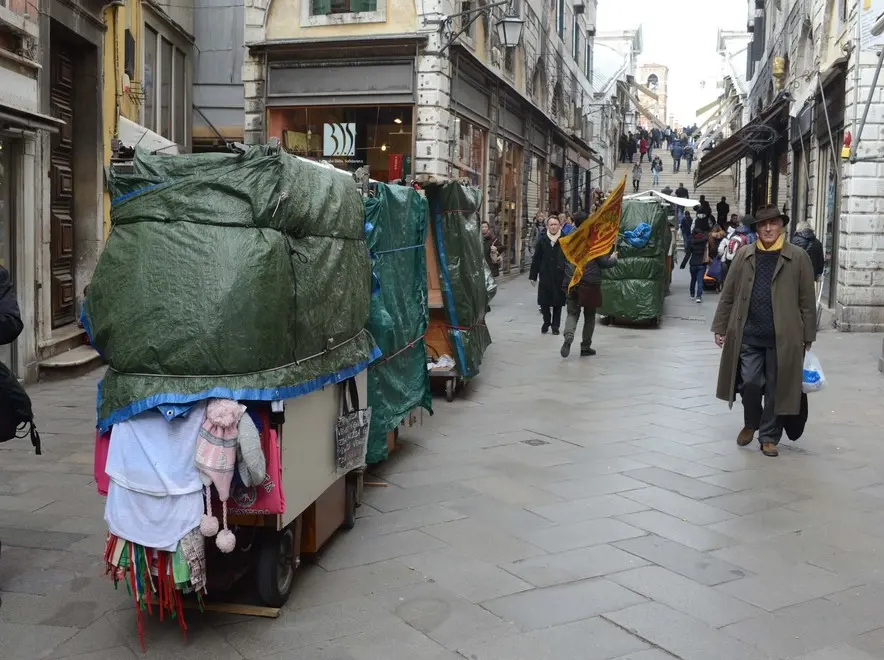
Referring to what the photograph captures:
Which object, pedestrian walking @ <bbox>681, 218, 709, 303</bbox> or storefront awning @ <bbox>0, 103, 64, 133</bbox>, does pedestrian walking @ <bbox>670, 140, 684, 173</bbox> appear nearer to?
pedestrian walking @ <bbox>681, 218, 709, 303</bbox>

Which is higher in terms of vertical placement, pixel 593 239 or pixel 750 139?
pixel 750 139

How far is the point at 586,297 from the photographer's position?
448 inches

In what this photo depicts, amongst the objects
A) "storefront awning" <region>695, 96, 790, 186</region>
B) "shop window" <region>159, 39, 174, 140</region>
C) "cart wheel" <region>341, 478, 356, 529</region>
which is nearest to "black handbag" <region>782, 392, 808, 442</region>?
"cart wheel" <region>341, 478, 356, 529</region>

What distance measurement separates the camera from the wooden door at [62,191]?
10719mm

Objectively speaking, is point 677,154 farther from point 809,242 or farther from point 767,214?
point 767,214

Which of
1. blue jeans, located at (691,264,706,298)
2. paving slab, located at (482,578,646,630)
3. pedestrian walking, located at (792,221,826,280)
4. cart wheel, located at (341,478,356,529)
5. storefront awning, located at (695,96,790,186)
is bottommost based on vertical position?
paving slab, located at (482,578,646,630)

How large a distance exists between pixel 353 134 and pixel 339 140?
28 cm

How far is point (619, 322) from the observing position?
49.5 feet

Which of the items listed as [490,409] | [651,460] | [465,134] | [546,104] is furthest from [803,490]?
[546,104]

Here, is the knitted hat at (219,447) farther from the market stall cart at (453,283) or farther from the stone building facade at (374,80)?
the stone building facade at (374,80)

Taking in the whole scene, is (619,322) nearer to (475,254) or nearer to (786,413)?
(475,254)

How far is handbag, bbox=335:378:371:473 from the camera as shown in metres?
4.74

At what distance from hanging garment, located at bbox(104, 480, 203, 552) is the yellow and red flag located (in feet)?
26.5

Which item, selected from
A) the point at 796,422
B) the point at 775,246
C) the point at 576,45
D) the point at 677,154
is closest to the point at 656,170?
the point at 677,154
